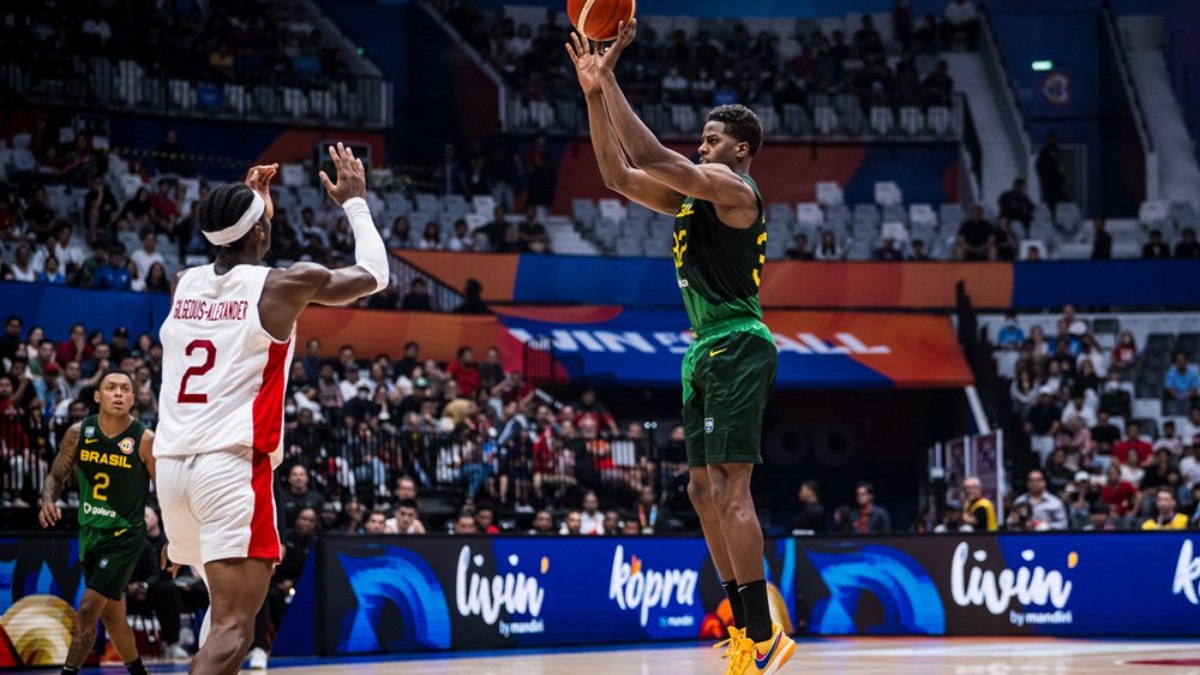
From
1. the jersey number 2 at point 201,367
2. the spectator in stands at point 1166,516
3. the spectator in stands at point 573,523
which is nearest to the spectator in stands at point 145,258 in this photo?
the spectator in stands at point 573,523

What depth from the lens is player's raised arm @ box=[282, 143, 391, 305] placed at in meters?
6.27

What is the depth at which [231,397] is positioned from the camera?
246 inches

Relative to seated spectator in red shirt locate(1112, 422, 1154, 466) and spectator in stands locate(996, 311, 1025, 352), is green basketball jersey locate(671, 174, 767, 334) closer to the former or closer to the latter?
seated spectator in red shirt locate(1112, 422, 1154, 466)

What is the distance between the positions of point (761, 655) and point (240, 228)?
9.82ft

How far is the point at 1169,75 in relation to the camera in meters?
35.3

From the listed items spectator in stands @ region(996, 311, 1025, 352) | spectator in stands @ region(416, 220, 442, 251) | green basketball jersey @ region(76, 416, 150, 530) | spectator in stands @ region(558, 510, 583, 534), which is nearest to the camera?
green basketball jersey @ region(76, 416, 150, 530)

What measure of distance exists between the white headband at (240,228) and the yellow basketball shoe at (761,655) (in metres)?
2.90

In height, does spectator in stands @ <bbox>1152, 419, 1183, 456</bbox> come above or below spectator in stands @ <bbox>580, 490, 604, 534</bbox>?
above

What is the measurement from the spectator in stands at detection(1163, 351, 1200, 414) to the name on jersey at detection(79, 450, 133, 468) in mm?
19352

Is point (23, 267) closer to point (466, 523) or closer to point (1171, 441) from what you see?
point (466, 523)

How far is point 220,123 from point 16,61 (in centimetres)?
442

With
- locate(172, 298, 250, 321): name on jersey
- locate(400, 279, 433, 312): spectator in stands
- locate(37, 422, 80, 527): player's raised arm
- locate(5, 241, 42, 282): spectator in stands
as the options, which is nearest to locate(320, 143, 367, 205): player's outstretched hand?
locate(172, 298, 250, 321): name on jersey

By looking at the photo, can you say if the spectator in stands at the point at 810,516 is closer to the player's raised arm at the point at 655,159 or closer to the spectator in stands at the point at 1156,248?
the spectator in stands at the point at 1156,248

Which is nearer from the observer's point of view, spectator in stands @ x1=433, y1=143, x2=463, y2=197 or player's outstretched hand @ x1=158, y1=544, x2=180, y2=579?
player's outstretched hand @ x1=158, y1=544, x2=180, y2=579
